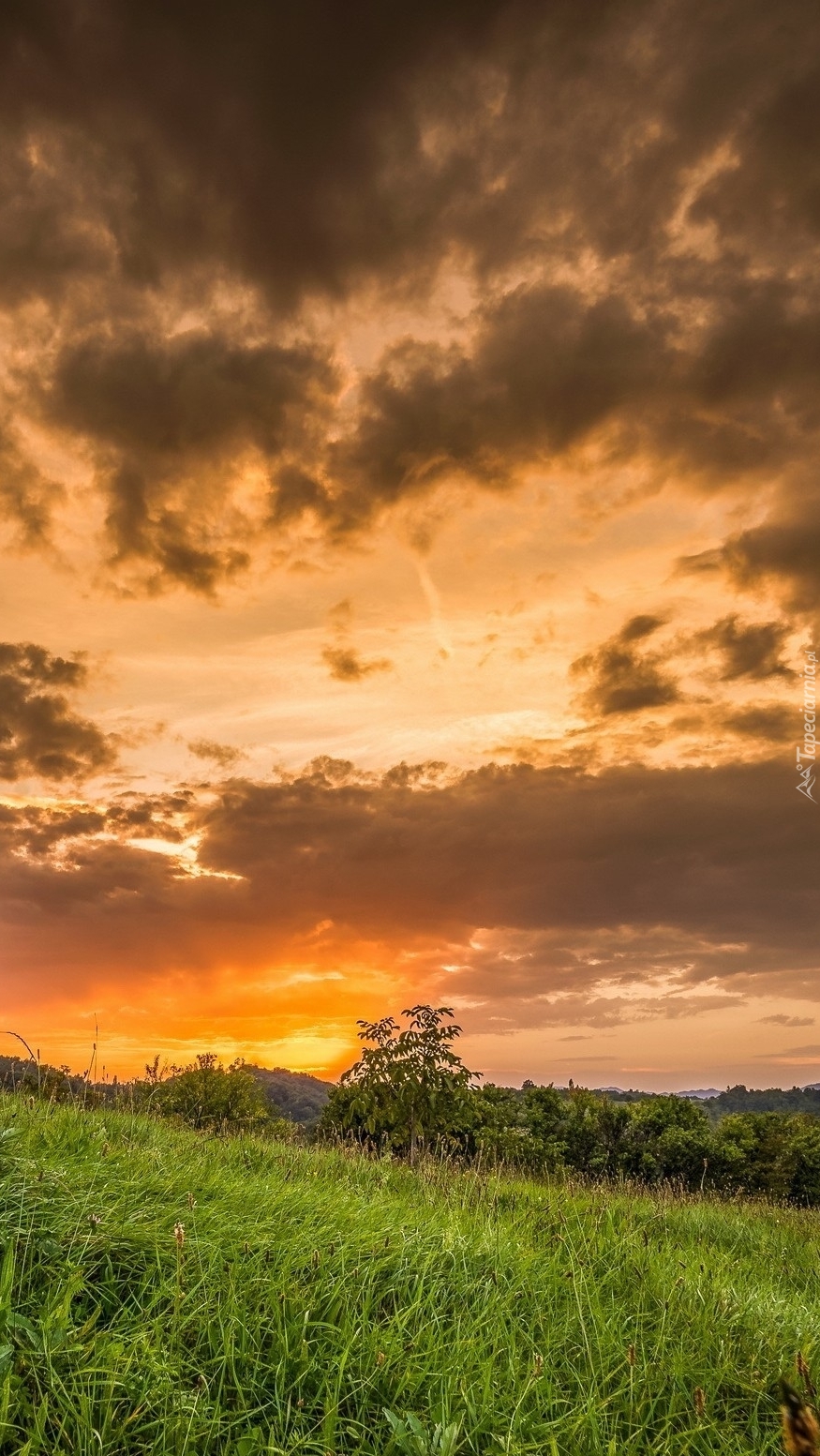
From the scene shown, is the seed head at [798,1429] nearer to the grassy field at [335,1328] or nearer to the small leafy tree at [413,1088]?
the grassy field at [335,1328]

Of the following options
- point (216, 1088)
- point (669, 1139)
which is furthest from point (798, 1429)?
point (216, 1088)

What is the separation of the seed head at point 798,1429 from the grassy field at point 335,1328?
3.58 metres

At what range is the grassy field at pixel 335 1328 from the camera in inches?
152

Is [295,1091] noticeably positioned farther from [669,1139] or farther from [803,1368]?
[803,1368]

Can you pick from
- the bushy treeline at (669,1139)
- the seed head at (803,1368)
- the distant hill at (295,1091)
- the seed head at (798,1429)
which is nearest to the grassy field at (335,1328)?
the seed head at (803,1368)

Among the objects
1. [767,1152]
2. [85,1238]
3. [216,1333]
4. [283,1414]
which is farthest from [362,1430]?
[767,1152]

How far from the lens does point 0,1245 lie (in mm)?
4543

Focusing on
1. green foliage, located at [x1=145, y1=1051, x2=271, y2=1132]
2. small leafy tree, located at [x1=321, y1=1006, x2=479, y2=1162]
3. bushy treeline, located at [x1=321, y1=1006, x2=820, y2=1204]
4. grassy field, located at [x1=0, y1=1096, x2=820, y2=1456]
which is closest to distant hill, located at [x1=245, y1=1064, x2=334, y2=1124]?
green foliage, located at [x1=145, y1=1051, x2=271, y2=1132]

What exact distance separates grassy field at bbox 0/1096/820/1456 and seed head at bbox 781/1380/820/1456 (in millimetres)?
3579

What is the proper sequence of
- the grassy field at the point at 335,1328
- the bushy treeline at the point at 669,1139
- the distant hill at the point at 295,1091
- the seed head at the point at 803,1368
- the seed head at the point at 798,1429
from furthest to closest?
the distant hill at the point at 295,1091 < the bushy treeline at the point at 669,1139 < the grassy field at the point at 335,1328 < the seed head at the point at 803,1368 < the seed head at the point at 798,1429

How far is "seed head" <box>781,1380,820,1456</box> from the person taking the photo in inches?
35.0

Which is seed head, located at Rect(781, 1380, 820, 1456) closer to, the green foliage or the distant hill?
the green foliage

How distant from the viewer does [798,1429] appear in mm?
921

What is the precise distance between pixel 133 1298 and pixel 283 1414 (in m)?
1.02
